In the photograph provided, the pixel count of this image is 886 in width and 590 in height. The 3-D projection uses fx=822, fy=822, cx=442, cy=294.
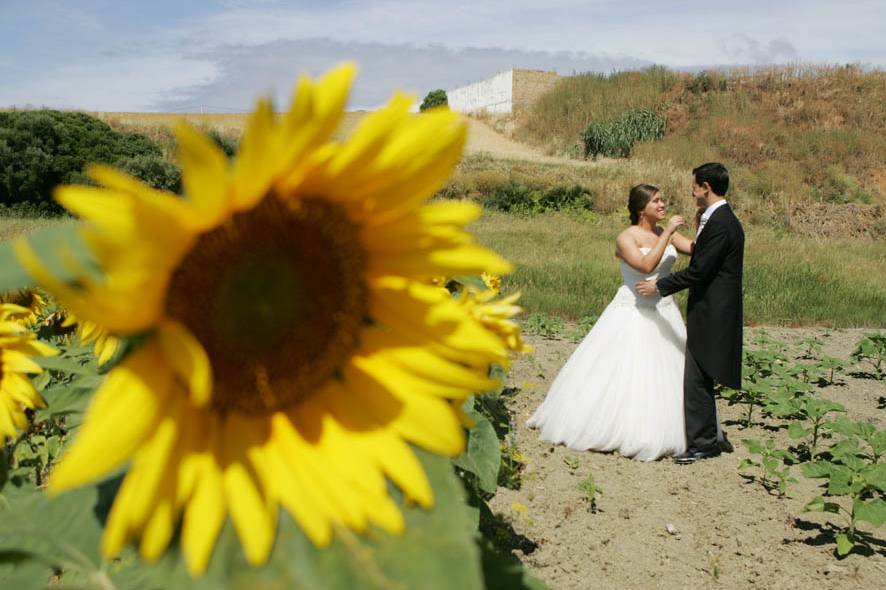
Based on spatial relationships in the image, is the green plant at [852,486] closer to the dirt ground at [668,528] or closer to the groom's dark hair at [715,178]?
the dirt ground at [668,528]

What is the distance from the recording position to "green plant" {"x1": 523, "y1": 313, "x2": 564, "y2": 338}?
28.3ft

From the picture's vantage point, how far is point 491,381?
67 centimetres

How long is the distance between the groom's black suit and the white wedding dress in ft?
0.62

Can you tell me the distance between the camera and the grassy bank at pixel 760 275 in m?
9.81

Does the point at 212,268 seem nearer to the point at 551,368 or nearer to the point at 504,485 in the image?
the point at 504,485

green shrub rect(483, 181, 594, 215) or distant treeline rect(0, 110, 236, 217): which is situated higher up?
distant treeline rect(0, 110, 236, 217)

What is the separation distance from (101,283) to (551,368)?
6.95m

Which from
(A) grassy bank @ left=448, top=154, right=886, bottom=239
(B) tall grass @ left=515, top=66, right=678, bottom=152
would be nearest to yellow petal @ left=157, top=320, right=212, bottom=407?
(A) grassy bank @ left=448, top=154, right=886, bottom=239

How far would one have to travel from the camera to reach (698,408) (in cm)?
514

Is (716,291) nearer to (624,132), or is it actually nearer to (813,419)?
(813,419)

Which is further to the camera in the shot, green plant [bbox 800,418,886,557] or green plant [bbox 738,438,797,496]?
green plant [bbox 738,438,797,496]

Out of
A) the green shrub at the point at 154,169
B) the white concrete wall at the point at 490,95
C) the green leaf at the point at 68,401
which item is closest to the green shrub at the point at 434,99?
the white concrete wall at the point at 490,95

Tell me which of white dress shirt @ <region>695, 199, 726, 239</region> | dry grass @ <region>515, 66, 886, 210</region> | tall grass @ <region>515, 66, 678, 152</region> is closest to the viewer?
A: white dress shirt @ <region>695, 199, 726, 239</region>

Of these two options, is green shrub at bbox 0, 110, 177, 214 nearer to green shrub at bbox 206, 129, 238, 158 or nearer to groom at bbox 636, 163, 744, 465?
green shrub at bbox 206, 129, 238, 158
